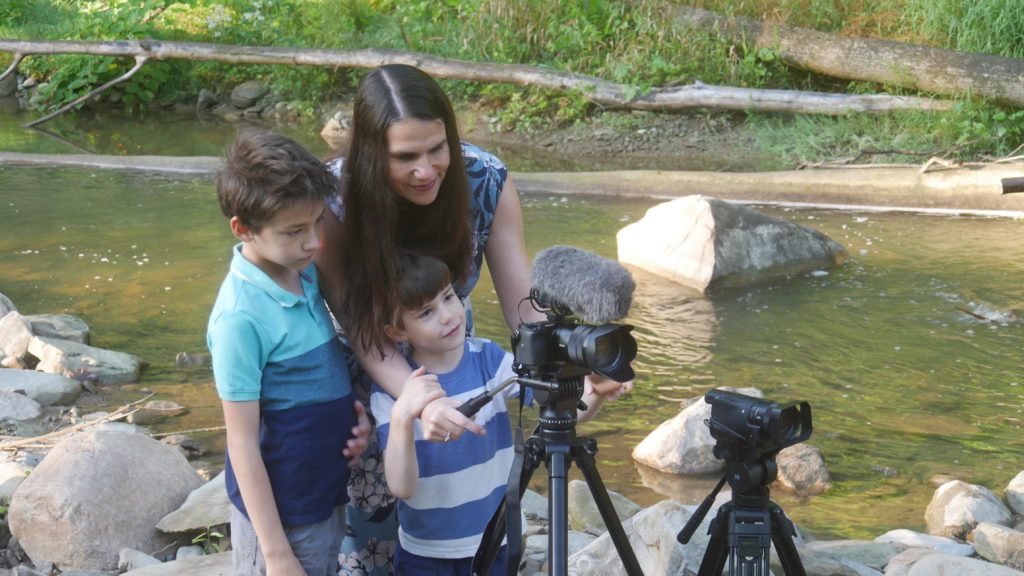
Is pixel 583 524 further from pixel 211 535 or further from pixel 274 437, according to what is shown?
pixel 274 437

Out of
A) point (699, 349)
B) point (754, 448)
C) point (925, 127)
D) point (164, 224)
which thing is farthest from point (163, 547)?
point (925, 127)

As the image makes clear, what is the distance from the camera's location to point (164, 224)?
7.44 m

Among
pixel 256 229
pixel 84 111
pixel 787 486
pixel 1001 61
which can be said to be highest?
pixel 256 229

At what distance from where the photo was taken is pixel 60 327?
5.05 metres

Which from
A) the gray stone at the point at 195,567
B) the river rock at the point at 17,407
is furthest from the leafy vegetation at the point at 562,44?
the gray stone at the point at 195,567

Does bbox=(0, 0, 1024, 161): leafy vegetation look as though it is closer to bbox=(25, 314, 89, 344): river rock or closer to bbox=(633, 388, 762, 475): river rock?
bbox=(633, 388, 762, 475): river rock

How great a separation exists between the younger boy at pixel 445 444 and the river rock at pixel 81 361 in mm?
2773

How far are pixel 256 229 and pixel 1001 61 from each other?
25.5 ft

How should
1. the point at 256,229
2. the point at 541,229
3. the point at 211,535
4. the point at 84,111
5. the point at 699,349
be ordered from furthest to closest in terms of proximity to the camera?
the point at 84,111 < the point at 541,229 < the point at 699,349 < the point at 211,535 < the point at 256,229

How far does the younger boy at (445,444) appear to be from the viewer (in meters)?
2.12

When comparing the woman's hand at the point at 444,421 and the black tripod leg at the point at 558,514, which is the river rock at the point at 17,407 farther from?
the black tripod leg at the point at 558,514

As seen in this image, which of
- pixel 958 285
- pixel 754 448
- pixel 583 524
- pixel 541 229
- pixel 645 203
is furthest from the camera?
pixel 645 203

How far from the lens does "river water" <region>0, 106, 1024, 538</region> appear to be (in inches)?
149

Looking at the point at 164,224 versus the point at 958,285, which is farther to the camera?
the point at 164,224
